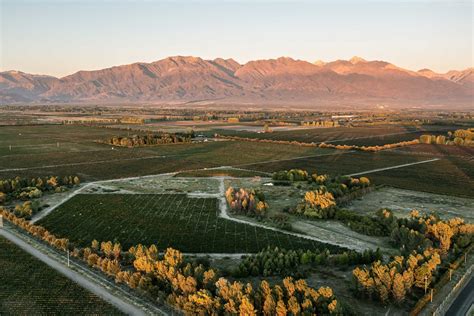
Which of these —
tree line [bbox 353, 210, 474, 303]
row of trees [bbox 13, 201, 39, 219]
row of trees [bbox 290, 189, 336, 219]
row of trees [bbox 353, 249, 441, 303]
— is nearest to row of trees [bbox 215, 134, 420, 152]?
row of trees [bbox 290, 189, 336, 219]

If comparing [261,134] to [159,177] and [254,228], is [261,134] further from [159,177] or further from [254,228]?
[254,228]

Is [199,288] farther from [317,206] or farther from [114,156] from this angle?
[114,156]

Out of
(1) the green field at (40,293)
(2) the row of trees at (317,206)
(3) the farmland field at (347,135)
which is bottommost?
(1) the green field at (40,293)

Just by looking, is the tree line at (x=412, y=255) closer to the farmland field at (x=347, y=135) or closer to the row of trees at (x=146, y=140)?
the farmland field at (x=347, y=135)

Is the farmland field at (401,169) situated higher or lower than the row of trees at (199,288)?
higher

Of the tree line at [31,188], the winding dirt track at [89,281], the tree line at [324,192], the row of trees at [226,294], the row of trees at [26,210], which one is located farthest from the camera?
the tree line at [31,188]

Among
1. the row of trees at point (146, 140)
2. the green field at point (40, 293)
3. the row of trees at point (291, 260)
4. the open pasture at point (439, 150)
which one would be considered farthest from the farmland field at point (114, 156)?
the row of trees at point (291, 260)

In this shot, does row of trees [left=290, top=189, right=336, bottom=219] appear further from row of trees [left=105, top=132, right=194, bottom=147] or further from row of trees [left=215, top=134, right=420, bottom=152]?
row of trees [left=105, top=132, right=194, bottom=147]

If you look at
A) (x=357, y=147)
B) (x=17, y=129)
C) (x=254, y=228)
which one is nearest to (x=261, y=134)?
(x=357, y=147)
